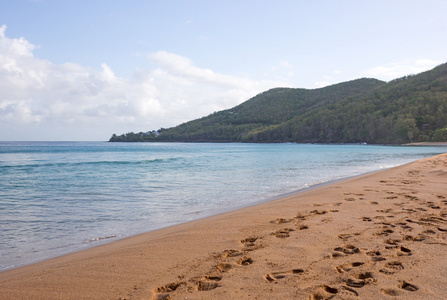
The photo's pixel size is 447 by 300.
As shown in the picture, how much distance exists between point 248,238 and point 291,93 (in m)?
142

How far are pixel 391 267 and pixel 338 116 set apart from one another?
101 meters

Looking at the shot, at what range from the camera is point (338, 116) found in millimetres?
96750

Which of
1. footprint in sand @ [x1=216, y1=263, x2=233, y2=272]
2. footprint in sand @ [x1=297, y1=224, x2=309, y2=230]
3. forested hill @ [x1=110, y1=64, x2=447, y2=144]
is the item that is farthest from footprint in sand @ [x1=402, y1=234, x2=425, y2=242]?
forested hill @ [x1=110, y1=64, x2=447, y2=144]

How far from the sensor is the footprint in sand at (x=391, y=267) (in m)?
2.90

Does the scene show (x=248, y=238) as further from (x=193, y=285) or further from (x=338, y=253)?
(x=193, y=285)

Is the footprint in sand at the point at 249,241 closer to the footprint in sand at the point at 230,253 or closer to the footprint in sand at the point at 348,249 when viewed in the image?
the footprint in sand at the point at 230,253

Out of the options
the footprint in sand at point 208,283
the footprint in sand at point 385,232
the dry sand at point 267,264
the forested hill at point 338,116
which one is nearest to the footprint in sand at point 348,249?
the dry sand at point 267,264

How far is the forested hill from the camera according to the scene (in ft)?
→ 243

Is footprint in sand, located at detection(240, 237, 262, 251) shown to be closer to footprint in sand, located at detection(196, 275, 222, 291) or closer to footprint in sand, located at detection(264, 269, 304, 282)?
footprint in sand, located at detection(264, 269, 304, 282)

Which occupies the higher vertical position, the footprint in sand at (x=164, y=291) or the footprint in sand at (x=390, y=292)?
the footprint in sand at (x=390, y=292)

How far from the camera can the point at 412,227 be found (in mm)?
4469

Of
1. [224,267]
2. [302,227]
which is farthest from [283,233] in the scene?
[224,267]

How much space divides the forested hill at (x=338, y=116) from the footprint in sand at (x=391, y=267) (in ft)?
250

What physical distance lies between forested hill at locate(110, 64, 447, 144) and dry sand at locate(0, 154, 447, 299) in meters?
75.2
